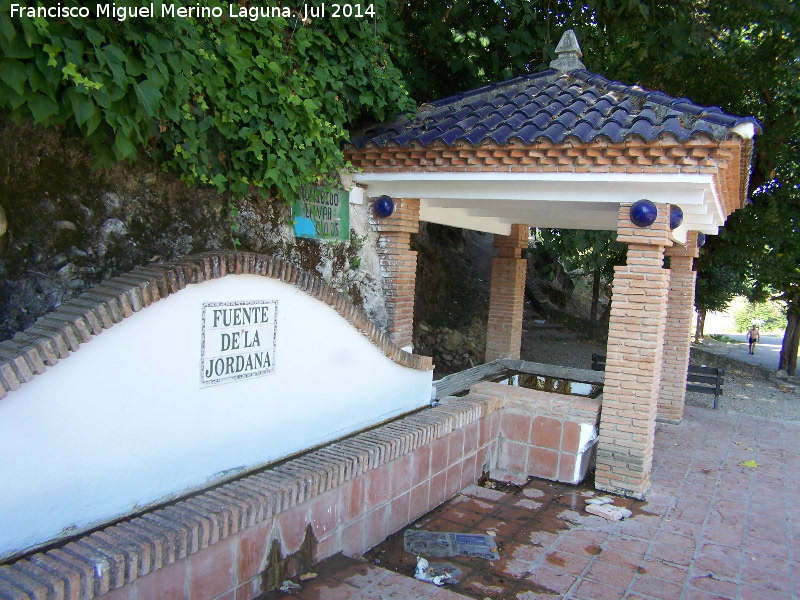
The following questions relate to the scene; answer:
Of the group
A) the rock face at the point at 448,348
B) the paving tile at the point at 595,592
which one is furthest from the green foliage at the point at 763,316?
the paving tile at the point at 595,592

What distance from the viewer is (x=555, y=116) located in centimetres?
605

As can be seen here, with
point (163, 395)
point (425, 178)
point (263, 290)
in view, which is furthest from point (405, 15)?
point (163, 395)

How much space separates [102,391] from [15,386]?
0.48 meters

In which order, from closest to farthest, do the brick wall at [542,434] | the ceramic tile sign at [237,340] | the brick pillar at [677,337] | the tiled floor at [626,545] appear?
1. the ceramic tile sign at [237,340]
2. the tiled floor at [626,545]
3. the brick wall at [542,434]
4. the brick pillar at [677,337]

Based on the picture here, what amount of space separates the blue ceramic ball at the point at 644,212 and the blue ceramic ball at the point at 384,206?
99.4 inches

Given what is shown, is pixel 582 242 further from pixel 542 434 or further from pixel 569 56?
pixel 542 434

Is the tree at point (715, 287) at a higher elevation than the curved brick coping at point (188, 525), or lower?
higher

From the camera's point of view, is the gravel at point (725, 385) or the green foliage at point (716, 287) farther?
the green foliage at point (716, 287)

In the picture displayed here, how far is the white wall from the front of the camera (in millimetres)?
2814

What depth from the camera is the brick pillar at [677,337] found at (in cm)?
889

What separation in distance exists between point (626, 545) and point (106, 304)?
437 centimetres

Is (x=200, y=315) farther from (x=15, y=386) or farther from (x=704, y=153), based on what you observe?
(x=704, y=153)

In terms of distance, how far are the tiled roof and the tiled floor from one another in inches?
136

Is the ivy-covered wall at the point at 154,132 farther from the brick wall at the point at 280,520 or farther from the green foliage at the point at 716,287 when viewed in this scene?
the green foliage at the point at 716,287
